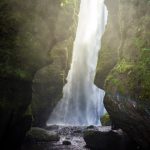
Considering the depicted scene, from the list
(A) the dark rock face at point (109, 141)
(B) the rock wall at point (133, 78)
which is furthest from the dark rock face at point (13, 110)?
(A) the dark rock face at point (109, 141)

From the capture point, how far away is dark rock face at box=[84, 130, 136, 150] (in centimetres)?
3369

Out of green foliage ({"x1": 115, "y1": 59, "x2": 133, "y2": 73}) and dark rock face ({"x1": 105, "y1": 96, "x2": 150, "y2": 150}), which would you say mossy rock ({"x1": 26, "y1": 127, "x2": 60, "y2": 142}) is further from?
green foliage ({"x1": 115, "y1": 59, "x2": 133, "y2": 73})

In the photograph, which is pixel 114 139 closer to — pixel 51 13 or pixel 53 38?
pixel 53 38

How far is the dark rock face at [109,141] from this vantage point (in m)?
33.7

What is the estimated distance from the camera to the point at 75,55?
10481 cm

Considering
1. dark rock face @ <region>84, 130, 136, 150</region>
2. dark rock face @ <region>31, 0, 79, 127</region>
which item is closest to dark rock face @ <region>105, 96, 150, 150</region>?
dark rock face @ <region>84, 130, 136, 150</region>

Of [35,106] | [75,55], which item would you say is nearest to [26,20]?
[35,106]

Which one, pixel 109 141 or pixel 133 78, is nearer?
pixel 133 78

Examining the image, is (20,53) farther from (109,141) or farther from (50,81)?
(50,81)

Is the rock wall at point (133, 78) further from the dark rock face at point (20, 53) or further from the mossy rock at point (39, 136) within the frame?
the mossy rock at point (39, 136)

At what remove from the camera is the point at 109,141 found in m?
34.2

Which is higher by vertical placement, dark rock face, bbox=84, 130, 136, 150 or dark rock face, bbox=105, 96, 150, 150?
dark rock face, bbox=105, 96, 150, 150

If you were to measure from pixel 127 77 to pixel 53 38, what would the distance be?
8.83 metres

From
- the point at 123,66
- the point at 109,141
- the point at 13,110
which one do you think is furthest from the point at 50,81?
the point at 13,110
